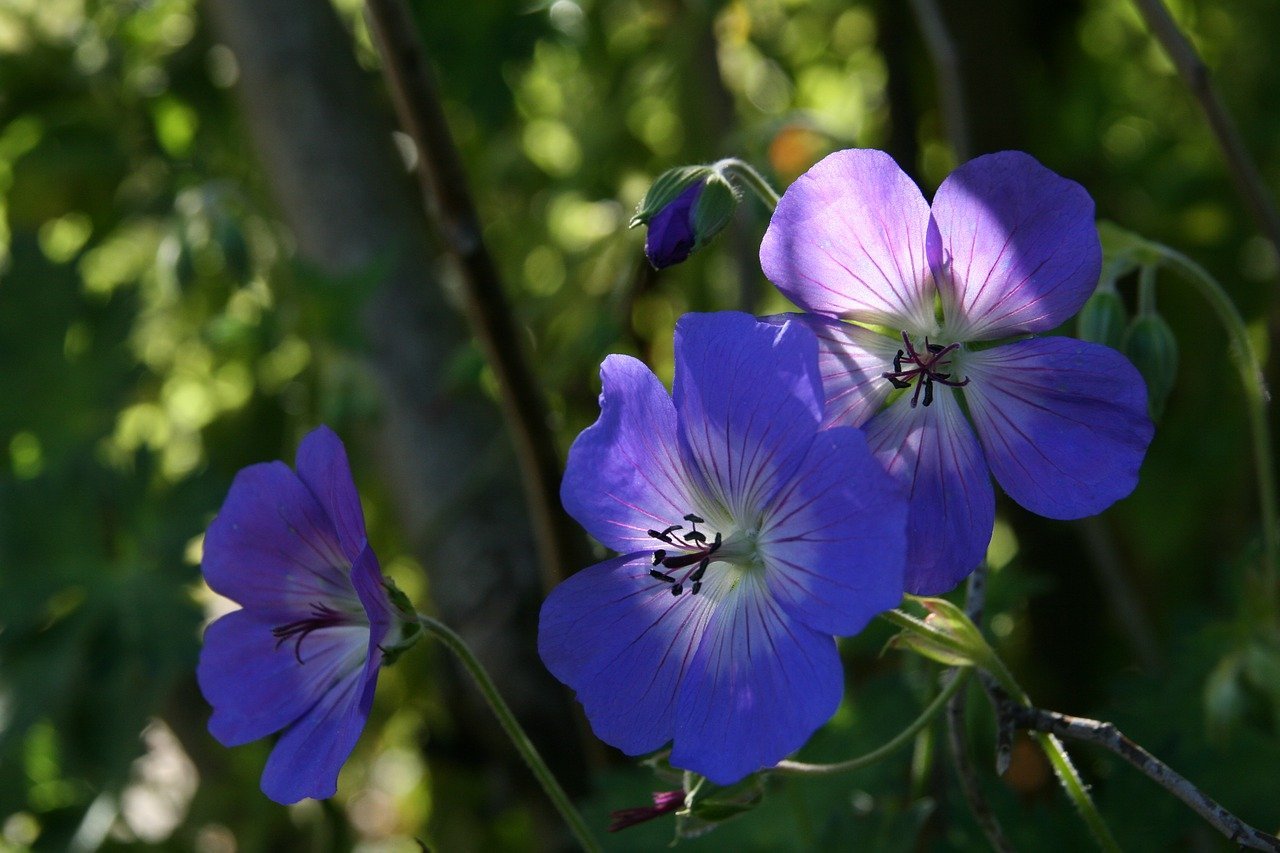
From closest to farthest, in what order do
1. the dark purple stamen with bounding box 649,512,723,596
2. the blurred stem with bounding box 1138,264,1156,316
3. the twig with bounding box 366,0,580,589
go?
the dark purple stamen with bounding box 649,512,723,596, the blurred stem with bounding box 1138,264,1156,316, the twig with bounding box 366,0,580,589

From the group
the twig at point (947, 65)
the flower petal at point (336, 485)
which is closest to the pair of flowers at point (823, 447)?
the flower petal at point (336, 485)

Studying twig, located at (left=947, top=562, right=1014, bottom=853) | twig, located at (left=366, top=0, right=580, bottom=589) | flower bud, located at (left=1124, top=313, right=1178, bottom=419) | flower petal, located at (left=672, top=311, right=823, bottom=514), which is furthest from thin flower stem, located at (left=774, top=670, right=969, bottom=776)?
twig, located at (left=366, top=0, right=580, bottom=589)

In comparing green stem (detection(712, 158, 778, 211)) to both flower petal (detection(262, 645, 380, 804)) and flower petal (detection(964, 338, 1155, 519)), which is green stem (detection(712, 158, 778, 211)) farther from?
flower petal (detection(262, 645, 380, 804))

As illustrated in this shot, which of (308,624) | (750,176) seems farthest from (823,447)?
(308,624)

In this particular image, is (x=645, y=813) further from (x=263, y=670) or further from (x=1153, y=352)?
(x=1153, y=352)

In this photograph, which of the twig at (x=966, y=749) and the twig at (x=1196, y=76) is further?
the twig at (x=1196, y=76)

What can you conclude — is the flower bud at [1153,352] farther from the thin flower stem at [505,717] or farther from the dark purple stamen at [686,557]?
the thin flower stem at [505,717]
